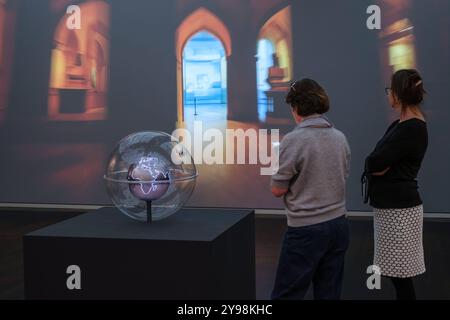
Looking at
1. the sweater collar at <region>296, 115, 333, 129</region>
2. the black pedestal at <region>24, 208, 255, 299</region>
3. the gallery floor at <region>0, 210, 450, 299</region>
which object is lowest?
the gallery floor at <region>0, 210, 450, 299</region>

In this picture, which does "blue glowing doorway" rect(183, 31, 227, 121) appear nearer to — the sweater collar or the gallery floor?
the gallery floor

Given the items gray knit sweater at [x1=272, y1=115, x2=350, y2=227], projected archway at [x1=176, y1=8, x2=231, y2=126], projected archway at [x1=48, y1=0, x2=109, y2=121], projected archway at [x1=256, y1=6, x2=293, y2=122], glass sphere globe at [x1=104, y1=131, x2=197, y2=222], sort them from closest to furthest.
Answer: gray knit sweater at [x1=272, y1=115, x2=350, y2=227]
glass sphere globe at [x1=104, y1=131, x2=197, y2=222]
projected archway at [x1=256, y1=6, x2=293, y2=122]
projected archway at [x1=176, y1=8, x2=231, y2=126]
projected archway at [x1=48, y1=0, x2=109, y2=121]

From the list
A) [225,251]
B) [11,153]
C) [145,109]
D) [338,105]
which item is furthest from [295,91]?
[11,153]

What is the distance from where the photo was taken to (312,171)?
7.51 ft

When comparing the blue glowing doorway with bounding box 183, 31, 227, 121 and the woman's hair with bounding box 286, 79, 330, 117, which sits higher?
the blue glowing doorway with bounding box 183, 31, 227, 121

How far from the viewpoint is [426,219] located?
6223mm

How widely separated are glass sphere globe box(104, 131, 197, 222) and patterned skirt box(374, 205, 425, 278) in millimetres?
910

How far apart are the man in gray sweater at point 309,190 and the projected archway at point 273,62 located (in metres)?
4.12

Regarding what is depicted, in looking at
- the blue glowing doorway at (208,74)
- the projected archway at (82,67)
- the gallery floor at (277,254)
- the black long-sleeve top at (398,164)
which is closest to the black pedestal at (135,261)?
the black long-sleeve top at (398,164)

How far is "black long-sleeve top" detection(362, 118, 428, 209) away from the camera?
103 inches

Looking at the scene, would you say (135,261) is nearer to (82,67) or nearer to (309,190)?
(309,190)

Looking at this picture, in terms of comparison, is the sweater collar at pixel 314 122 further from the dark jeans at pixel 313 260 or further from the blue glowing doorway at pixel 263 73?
the blue glowing doorway at pixel 263 73

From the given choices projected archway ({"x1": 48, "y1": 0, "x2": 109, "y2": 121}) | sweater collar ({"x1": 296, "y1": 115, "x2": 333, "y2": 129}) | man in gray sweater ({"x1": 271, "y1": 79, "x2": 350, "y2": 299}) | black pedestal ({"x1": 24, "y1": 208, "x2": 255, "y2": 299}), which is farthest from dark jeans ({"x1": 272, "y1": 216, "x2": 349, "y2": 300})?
projected archway ({"x1": 48, "y1": 0, "x2": 109, "y2": 121})

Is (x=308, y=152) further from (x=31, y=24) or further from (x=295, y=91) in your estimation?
(x=31, y=24)
